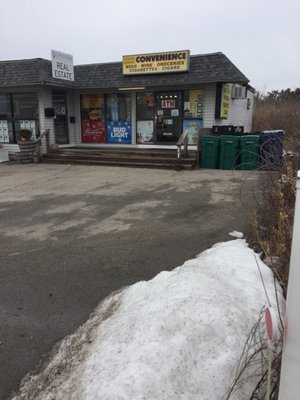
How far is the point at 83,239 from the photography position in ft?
17.7

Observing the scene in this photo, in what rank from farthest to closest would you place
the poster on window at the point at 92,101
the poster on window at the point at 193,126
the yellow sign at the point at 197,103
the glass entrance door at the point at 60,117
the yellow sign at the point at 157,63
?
the poster on window at the point at 92,101, the glass entrance door at the point at 60,117, the poster on window at the point at 193,126, the yellow sign at the point at 197,103, the yellow sign at the point at 157,63

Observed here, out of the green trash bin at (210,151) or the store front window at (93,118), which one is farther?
the store front window at (93,118)

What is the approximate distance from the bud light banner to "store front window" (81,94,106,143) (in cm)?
35

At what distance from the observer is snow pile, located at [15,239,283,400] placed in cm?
213

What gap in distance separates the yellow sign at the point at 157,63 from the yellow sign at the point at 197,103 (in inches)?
39.9

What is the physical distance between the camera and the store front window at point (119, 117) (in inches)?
587

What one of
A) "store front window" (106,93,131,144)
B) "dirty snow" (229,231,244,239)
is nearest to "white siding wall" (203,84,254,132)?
"store front window" (106,93,131,144)

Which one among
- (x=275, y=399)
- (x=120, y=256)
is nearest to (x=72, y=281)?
(x=120, y=256)

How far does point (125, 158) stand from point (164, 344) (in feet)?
35.2

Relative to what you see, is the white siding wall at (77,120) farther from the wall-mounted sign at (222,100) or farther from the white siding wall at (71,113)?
the wall-mounted sign at (222,100)

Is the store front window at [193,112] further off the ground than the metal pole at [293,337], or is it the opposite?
the store front window at [193,112]

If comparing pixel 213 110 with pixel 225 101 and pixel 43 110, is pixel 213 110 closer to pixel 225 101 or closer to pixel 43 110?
pixel 225 101

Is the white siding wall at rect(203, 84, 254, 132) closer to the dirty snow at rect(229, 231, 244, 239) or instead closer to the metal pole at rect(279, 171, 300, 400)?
the dirty snow at rect(229, 231, 244, 239)

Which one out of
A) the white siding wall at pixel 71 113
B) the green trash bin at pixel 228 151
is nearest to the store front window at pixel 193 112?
the green trash bin at pixel 228 151
